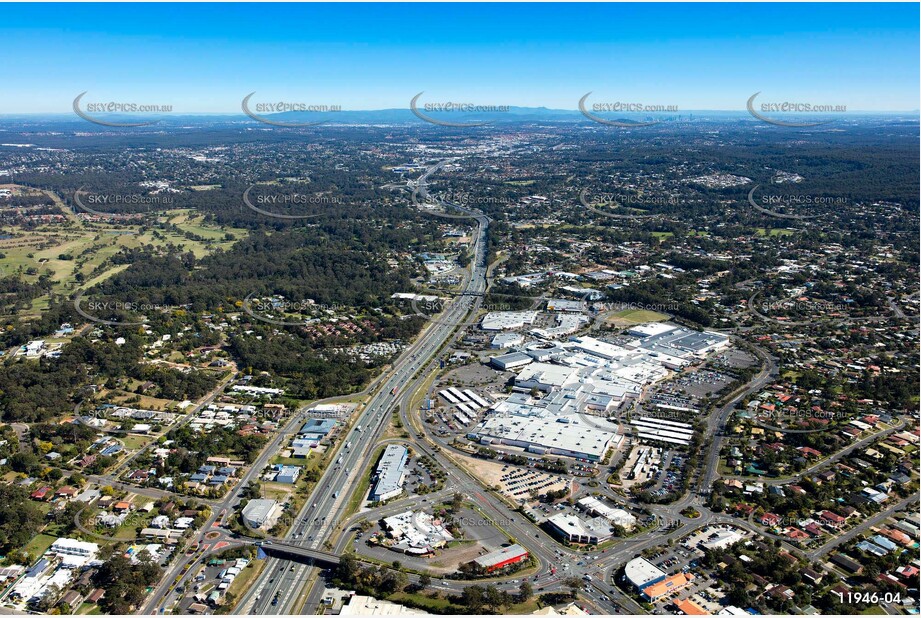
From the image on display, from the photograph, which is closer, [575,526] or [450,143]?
[575,526]

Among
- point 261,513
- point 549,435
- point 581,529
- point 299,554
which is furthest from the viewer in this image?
point 549,435

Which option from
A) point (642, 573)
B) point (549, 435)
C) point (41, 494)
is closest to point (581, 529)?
point (642, 573)

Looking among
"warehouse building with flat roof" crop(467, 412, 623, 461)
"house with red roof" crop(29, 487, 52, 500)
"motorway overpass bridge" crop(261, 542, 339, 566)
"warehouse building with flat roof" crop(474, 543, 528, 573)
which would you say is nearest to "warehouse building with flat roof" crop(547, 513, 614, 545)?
"warehouse building with flat roof" crop(474, 543, 528, 573)

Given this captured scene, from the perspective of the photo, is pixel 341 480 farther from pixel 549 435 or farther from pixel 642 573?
pixel 642 573

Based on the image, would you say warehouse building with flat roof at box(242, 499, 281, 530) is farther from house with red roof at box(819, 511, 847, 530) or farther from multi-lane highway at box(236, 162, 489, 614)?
house with red roof at box(819, 511, 847, 530)

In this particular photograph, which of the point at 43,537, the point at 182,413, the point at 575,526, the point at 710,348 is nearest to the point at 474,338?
the point at 710,348

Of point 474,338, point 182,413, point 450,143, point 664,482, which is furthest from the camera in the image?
point 450,143

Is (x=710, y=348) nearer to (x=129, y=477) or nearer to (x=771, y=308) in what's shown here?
(x=771, y=308)
